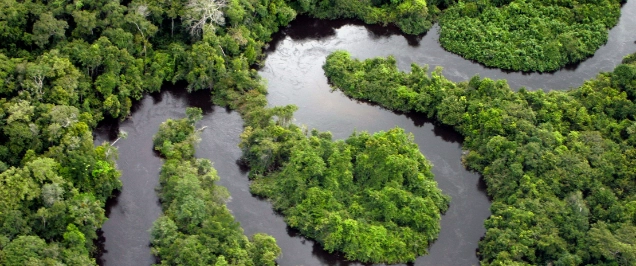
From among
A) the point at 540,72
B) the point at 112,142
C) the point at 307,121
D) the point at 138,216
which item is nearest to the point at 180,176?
the point at 138,216

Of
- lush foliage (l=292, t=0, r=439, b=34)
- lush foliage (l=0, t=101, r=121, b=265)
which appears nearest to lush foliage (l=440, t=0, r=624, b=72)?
lush foliage (l=292, t=0, r=439, b=34)

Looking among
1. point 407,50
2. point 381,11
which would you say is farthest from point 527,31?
point 381,11

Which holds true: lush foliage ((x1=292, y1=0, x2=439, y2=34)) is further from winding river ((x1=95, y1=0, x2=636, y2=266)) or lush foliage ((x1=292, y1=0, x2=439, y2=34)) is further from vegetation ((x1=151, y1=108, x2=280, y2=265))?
vegetation ((x1=151, y1=108, x2=280, y2=265))

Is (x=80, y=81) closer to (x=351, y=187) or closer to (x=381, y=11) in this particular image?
(x=351, y=187)

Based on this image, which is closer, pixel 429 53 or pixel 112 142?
pixel 112 142

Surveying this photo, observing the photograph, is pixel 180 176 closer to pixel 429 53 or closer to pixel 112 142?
pixel 112 142

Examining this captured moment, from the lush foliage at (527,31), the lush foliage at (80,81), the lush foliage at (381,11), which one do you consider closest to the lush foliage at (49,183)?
the lush foliage at (80,81)
